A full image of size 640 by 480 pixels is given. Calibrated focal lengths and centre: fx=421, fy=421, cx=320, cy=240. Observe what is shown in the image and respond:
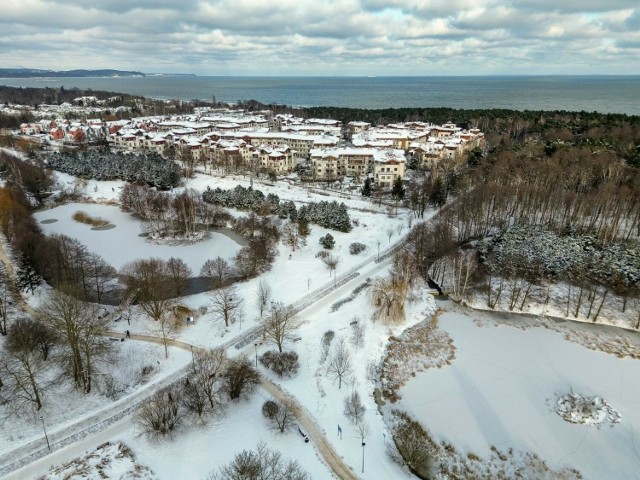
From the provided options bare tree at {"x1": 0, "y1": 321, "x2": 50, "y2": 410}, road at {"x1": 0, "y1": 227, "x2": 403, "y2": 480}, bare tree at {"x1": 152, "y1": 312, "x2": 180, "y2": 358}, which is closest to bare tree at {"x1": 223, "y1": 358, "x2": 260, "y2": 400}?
road at {"x1": 0, "y1": 227, "x2": 403, "y2": 480}

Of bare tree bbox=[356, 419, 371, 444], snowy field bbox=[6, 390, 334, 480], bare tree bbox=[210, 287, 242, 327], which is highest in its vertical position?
bare tree bbox=[210, 287, 242, 327]

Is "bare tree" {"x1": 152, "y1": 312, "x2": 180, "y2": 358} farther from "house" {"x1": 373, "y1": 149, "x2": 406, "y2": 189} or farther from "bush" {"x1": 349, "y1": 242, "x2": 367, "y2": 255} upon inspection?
"house" {"x1": 373, "y1": 149, "x2": 406, "y2": 189}

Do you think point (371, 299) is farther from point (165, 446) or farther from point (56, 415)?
point (56, 415)

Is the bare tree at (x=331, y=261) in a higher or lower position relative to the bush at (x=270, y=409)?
higher

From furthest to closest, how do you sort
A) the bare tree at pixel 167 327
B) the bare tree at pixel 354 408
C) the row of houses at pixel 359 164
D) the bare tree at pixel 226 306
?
the row of houses at pixel 359 164, the bare tree at pixel 226 306, the bare tree at pixel 167 327, the bare tree at pixel 354 408

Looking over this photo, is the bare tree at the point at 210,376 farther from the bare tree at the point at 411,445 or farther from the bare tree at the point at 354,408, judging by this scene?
the bare tree at the point at 411,445

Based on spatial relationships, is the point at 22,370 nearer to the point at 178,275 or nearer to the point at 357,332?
the point at 178,275

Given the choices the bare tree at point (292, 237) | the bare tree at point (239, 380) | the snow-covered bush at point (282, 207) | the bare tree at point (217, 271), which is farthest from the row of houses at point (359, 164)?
the bare tree at point (239, 380)
